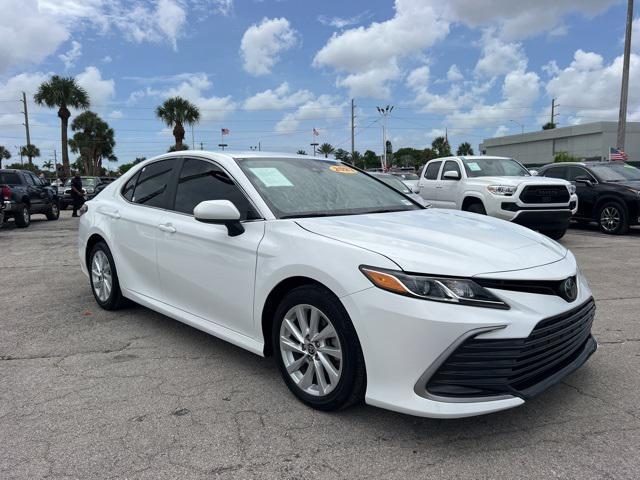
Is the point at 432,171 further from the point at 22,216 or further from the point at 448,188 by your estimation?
the point at 22,216

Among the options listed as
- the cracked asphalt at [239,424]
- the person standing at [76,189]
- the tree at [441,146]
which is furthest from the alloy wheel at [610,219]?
the tree at [441,146]

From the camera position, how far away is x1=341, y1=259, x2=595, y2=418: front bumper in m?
2.50

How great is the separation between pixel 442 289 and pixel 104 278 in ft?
12.4

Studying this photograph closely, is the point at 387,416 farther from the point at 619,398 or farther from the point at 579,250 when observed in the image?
the point at 579,250

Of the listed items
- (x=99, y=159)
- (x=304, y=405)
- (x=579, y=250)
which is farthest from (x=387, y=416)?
(x=99, y=159)

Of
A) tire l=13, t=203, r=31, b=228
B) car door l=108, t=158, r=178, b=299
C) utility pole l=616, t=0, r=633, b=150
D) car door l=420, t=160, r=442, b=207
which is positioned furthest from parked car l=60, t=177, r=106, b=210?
utility pole l=616, t=0, r=633, b=150

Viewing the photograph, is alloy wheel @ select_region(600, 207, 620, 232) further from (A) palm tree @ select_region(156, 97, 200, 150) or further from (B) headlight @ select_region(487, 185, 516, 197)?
(A) palm tree @ select_region(156, 97, 200, 150)

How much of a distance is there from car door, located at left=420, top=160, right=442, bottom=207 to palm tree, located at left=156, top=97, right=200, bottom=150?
112ft

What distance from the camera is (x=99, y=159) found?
64.0 meters

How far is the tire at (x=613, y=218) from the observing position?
1112 centimetres

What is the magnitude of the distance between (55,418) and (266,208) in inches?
69.7

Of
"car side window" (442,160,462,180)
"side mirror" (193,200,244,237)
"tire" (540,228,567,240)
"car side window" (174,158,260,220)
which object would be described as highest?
"car side window" (442,160,462,180)

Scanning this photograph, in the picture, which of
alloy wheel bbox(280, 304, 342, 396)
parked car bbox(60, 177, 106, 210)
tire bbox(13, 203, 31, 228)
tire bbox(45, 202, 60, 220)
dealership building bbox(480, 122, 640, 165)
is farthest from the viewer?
dealership building bbox(480, 122, 640, 165)

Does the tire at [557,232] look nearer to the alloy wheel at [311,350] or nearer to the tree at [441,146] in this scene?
the alloy wheel at [311,350]
